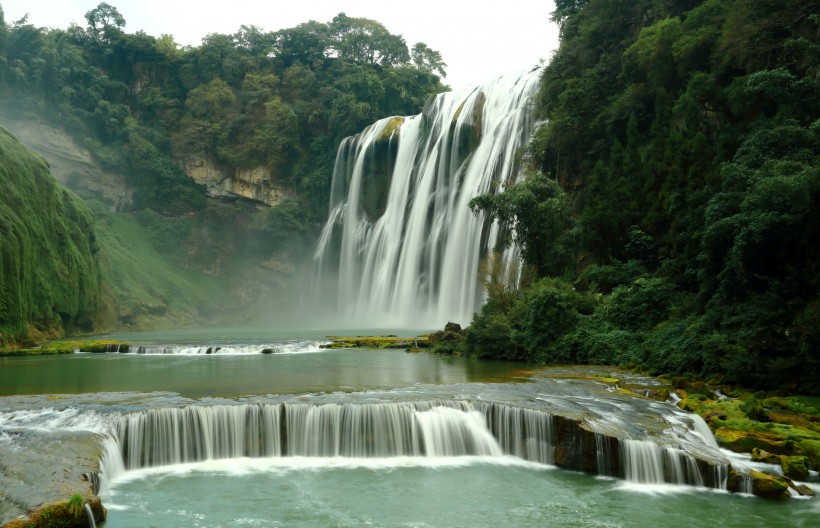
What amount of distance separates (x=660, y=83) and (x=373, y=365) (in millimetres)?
16785

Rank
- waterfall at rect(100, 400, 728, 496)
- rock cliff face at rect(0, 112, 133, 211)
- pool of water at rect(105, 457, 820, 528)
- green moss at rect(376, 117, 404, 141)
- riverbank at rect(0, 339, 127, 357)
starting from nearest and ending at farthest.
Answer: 1. pool of water at rect(105, 457, 820, 528)
2. waterfall at rect(100, 400, 728, 496)
3. riverbank at rect(0, 339, 127, 357)
4. green moss at rect(376, 117, 404, 141)
5. rock cliff face at rect(0, 112, 133, 211)

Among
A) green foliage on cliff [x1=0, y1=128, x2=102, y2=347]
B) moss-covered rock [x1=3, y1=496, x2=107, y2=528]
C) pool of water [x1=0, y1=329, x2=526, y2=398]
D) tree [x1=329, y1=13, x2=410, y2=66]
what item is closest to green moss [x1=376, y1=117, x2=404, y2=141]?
tree [x1=329, y1=13, x2=410, y2=66]

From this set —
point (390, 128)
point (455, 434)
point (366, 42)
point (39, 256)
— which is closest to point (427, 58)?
point (366, 42)

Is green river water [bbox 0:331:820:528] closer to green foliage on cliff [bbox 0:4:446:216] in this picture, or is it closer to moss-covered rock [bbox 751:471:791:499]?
moss-covered rock [bbox 751:471:791:499]

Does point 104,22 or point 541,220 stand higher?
point 104,22

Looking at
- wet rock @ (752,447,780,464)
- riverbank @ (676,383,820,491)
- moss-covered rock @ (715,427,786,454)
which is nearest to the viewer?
riverbank @ (676,383,820,491)

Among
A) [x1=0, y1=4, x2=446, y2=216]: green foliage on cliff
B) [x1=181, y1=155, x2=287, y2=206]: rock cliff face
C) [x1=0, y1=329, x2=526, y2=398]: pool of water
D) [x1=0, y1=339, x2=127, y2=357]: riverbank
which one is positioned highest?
[x1=0, y1=4, x2=446, y2=216]: green foliage on cliff

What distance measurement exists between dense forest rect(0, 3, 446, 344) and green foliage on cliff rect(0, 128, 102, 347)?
577 inches

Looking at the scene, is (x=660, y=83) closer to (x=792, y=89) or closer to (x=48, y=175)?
(x=792, y=89)

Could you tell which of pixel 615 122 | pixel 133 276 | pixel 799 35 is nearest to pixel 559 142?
pixel 615 122

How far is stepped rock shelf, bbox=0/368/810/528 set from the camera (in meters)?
11.4

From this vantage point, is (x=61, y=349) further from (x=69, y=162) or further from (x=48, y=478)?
(x=69, y=162)

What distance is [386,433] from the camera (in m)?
13.2

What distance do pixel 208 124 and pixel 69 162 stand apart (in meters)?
13.3
